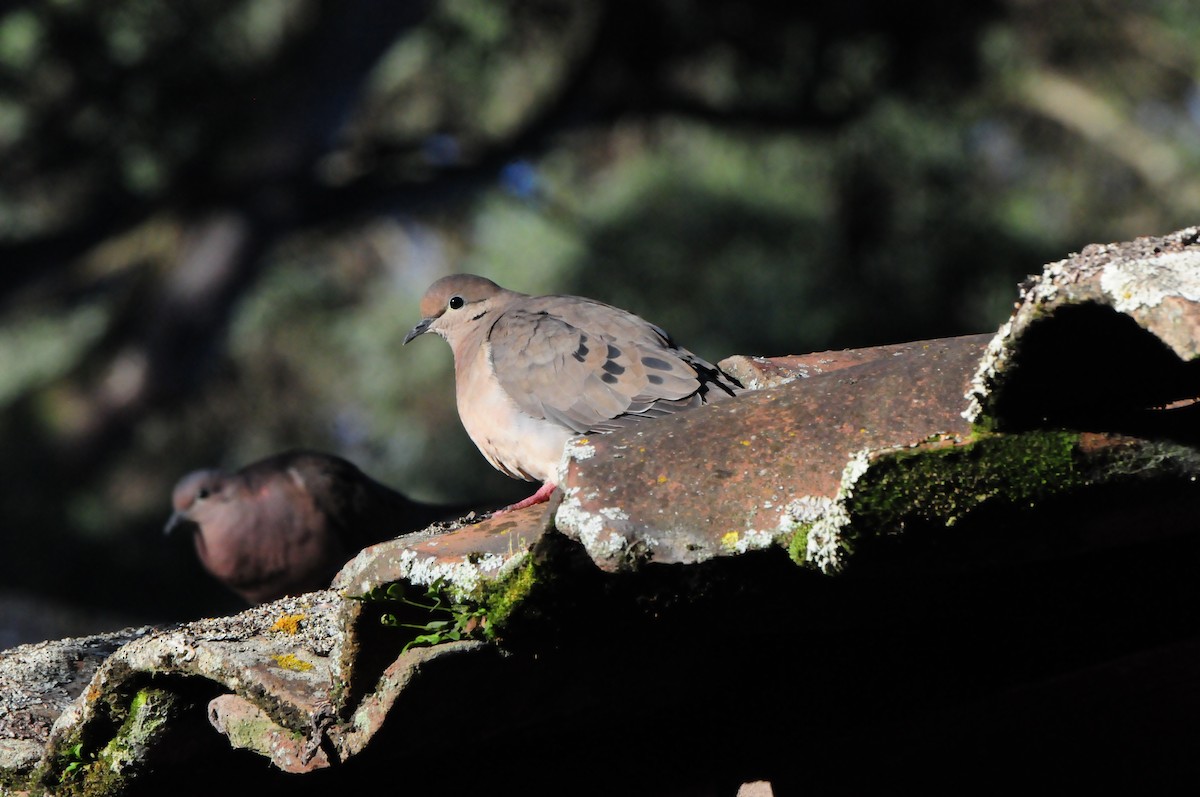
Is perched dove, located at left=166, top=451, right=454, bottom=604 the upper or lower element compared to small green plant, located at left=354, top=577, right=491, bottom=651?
upper

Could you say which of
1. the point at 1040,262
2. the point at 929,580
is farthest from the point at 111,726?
the point at 1040,262

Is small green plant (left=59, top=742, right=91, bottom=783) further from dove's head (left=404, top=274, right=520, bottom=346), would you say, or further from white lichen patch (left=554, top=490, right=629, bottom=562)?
dove's head (left=404, top=274, right=520, bottom=346)

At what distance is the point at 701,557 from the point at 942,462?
0.78ft

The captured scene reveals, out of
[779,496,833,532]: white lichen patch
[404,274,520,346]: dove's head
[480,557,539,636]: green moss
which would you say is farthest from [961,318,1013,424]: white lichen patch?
[404,274,520,346]: dove's head

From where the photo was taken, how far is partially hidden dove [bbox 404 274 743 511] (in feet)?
7.82

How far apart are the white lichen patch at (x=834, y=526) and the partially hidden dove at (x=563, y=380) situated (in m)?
1.18

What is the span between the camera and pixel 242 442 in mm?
7160

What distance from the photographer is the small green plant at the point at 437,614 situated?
127 centimetres

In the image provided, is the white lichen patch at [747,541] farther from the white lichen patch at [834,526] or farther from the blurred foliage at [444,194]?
the blurred foliage at [444,194]

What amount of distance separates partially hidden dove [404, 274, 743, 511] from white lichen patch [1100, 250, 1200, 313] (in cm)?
137

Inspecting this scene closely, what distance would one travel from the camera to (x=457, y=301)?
3422 millimetres

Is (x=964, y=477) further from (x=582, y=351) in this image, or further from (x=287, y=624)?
(x=582, y=351)

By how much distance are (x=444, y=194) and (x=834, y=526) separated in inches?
253

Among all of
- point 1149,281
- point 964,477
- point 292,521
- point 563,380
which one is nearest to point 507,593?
point 964,477
